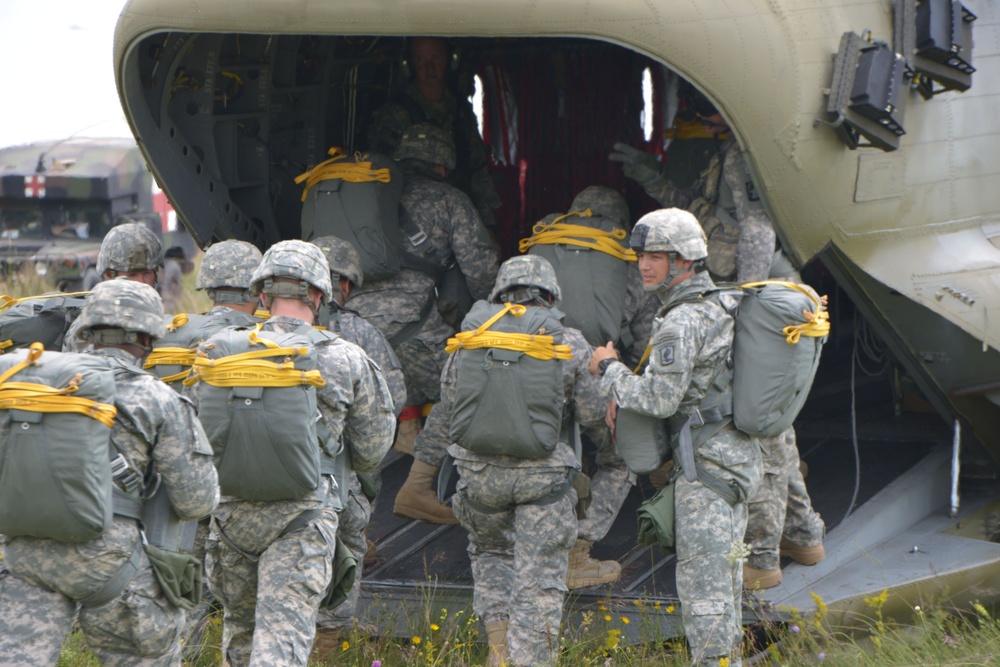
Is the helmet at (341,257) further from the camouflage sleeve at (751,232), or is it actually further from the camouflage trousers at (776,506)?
the camouflage trousers at (776,506)

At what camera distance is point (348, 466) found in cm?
534

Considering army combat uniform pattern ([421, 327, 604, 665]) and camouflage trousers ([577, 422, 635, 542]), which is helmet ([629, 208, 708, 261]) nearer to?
army combat uniform pattern ([421, 327, 604, 665])

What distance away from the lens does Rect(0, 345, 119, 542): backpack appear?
4066 mm

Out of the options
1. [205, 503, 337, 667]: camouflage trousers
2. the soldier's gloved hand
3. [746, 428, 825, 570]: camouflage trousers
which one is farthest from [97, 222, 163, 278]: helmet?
[746, 428, 825, 570]: camouflage trousers

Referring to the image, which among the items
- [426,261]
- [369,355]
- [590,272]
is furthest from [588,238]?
[369,355]

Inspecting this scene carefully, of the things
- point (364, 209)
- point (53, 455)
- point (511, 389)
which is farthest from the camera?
point (364, 209)

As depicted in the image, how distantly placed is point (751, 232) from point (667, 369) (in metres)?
1.51

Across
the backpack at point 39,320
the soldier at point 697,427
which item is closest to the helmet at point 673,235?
the soldier at point 697,427

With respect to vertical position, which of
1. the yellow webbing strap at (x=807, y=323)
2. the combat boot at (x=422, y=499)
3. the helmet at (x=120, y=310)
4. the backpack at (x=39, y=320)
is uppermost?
the helmet at (x=120, y=310)

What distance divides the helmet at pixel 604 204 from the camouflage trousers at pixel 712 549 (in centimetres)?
183

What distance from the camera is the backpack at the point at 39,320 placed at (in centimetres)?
628

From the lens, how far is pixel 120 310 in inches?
177

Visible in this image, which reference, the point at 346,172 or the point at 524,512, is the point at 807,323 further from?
the point at 346,172

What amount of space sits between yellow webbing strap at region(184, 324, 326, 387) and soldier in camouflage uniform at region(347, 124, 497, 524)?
220cm
